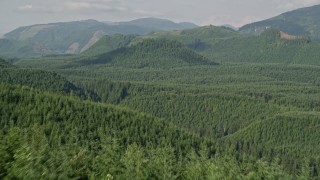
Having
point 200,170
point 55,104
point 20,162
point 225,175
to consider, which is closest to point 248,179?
point 225,175

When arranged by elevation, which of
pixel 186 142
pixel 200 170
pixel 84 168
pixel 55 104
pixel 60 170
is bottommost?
pixel 186 142

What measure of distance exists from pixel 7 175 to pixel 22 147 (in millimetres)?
3960

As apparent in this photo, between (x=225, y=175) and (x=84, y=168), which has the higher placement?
(x=84, y=168)

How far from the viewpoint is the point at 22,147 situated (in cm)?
3422

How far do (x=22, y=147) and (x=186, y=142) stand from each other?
5096 inches

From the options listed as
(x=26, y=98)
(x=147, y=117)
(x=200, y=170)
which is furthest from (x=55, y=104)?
(x=200, y=170)

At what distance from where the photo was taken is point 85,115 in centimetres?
16612

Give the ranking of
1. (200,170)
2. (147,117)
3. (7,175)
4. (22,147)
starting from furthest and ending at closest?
(147,117) → (200,170) → (22,147) → (7,175)

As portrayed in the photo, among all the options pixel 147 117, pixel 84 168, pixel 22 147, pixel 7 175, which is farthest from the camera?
pixel 147 117

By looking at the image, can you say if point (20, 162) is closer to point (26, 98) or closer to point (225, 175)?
point (225, 175)

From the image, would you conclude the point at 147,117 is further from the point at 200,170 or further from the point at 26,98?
the point at 200,170

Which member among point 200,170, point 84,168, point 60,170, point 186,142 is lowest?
point 186,142

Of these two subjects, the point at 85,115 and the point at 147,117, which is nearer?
the point at 85,115

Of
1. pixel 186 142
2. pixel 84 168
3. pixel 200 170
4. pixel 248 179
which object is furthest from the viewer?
pixel 186 142
